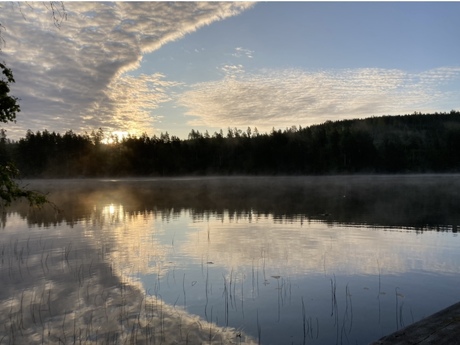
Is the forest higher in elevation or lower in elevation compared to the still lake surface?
higher

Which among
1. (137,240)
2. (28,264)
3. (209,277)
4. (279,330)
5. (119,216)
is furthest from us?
(119,216)

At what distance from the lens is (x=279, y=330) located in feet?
35.0

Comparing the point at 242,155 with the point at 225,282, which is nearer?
the point at 225,282

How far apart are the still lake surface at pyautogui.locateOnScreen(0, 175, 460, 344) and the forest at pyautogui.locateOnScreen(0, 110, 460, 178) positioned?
126575mm

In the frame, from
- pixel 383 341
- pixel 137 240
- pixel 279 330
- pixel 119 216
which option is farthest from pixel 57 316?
pixel 119 216

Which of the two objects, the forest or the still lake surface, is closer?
the still lake surface

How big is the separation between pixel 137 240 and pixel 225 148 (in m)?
151

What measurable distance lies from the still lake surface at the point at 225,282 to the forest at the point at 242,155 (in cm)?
12658

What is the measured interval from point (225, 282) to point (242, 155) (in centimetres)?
15518

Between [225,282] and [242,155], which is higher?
[242,155]

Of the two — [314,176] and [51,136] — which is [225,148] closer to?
[314,176]

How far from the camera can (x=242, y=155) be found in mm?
169625

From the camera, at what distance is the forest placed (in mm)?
151875

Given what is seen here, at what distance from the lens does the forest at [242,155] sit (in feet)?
498
